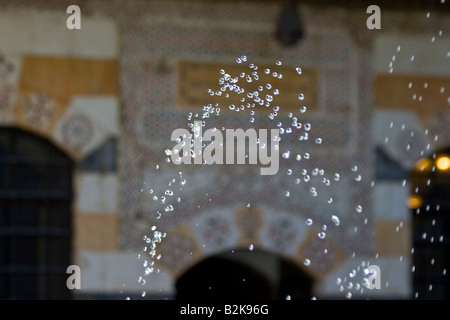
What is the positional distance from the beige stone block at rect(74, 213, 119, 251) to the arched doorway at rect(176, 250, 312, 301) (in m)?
0.49

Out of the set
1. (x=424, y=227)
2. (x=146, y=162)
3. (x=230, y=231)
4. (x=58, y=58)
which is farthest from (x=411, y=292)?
(x=58, y=58)

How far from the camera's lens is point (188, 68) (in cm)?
818

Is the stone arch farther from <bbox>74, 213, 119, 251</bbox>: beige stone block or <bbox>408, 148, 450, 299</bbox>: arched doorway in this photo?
<bbox>408, 148, 450, 299</bbox>: arched doorway

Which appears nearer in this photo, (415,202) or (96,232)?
(96,232)

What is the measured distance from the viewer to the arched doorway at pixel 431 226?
8.50 metres

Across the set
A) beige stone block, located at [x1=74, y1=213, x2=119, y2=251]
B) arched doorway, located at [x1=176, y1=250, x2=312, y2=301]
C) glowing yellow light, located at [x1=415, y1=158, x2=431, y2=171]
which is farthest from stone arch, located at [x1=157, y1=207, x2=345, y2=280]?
glowing yellow light, located at [x1=415, y1=158, x2=431, y2=171]

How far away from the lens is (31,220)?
802cm

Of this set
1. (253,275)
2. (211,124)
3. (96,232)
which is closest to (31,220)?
(96,232)

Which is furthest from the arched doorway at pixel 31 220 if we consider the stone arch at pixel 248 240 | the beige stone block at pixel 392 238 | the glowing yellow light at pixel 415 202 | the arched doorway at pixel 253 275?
the glowing yellow light at pixel 415 202

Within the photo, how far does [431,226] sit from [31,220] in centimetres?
201

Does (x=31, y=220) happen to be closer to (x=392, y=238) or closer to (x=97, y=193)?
(x=97, y=193)

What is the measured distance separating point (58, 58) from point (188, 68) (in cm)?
62
